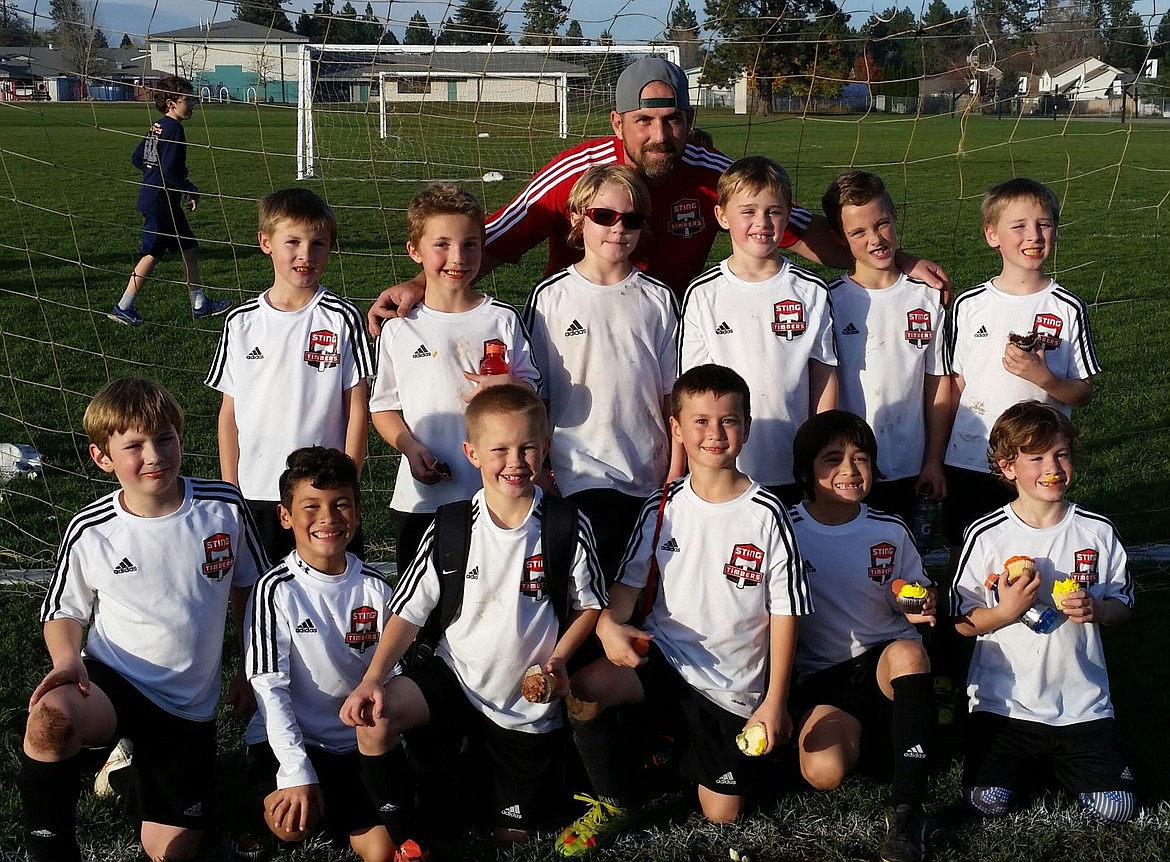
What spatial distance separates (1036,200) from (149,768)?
3.09 m

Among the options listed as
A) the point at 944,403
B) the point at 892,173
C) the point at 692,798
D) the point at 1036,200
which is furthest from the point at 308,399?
the point at 892,173

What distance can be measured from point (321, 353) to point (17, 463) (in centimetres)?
267

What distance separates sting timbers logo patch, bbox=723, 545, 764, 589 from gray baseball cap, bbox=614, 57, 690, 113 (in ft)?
5.11

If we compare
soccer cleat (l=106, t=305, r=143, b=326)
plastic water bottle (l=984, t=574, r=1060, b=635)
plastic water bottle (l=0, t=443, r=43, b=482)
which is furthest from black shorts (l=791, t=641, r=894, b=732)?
soccer cleat (l=106, t=305, r=143, b=326)

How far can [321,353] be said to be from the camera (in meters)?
3.62

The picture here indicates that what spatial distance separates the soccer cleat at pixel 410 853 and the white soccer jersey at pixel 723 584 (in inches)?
32.9

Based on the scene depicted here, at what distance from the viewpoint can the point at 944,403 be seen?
3799 mm

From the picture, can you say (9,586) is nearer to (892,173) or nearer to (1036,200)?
(1036,200)

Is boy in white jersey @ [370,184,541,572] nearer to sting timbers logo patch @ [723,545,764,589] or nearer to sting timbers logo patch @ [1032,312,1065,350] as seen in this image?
sting timbers logo patch @ [723,545,764,589]

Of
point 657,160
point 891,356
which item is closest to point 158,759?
point 657,160

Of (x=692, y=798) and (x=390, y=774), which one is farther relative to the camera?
(x=692, y=798)

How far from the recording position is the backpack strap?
3.08 metres

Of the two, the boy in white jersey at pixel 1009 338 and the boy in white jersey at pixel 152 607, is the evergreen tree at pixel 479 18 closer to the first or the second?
the boy in white jersey at pixel 1009 338

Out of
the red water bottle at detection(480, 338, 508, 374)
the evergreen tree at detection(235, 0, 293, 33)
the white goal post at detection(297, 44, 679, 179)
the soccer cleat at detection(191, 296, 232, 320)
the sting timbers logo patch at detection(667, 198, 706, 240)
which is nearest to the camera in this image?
the red water bottle at detection(480, 338, 508, 374)
